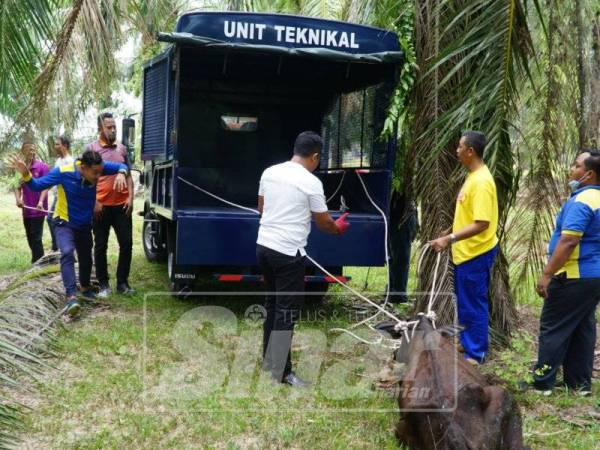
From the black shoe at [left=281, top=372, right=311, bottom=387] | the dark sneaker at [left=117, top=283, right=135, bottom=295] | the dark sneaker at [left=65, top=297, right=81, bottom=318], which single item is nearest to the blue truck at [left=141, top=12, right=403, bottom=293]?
the dark sneaker at [left=117, top=283, right=135, bottom=295]

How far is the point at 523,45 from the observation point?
4926mm

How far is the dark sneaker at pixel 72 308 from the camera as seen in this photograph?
5.96m

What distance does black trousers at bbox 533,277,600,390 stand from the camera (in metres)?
4.40

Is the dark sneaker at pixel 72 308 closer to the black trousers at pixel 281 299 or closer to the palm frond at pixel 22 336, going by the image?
the palm frond at pixel 22 336

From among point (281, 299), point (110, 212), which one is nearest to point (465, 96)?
point (281, 299)

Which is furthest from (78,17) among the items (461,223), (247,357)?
(461,223)

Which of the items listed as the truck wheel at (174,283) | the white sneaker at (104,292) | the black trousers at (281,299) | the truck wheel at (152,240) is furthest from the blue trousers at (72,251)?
the black trousers at (281,299)

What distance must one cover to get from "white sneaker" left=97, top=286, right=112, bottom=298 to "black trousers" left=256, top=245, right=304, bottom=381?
2.81m

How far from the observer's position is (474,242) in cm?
491

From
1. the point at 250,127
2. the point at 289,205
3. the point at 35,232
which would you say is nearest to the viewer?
the point at 289,205

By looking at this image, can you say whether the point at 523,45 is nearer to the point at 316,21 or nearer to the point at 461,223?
the point at 461,223

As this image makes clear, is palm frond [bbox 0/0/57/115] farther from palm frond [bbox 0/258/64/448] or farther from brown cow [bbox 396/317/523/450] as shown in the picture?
brown cow [bbox 396/317/523/450]

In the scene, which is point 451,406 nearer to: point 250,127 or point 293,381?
point 293,381

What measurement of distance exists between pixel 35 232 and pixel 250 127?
3.13 m
